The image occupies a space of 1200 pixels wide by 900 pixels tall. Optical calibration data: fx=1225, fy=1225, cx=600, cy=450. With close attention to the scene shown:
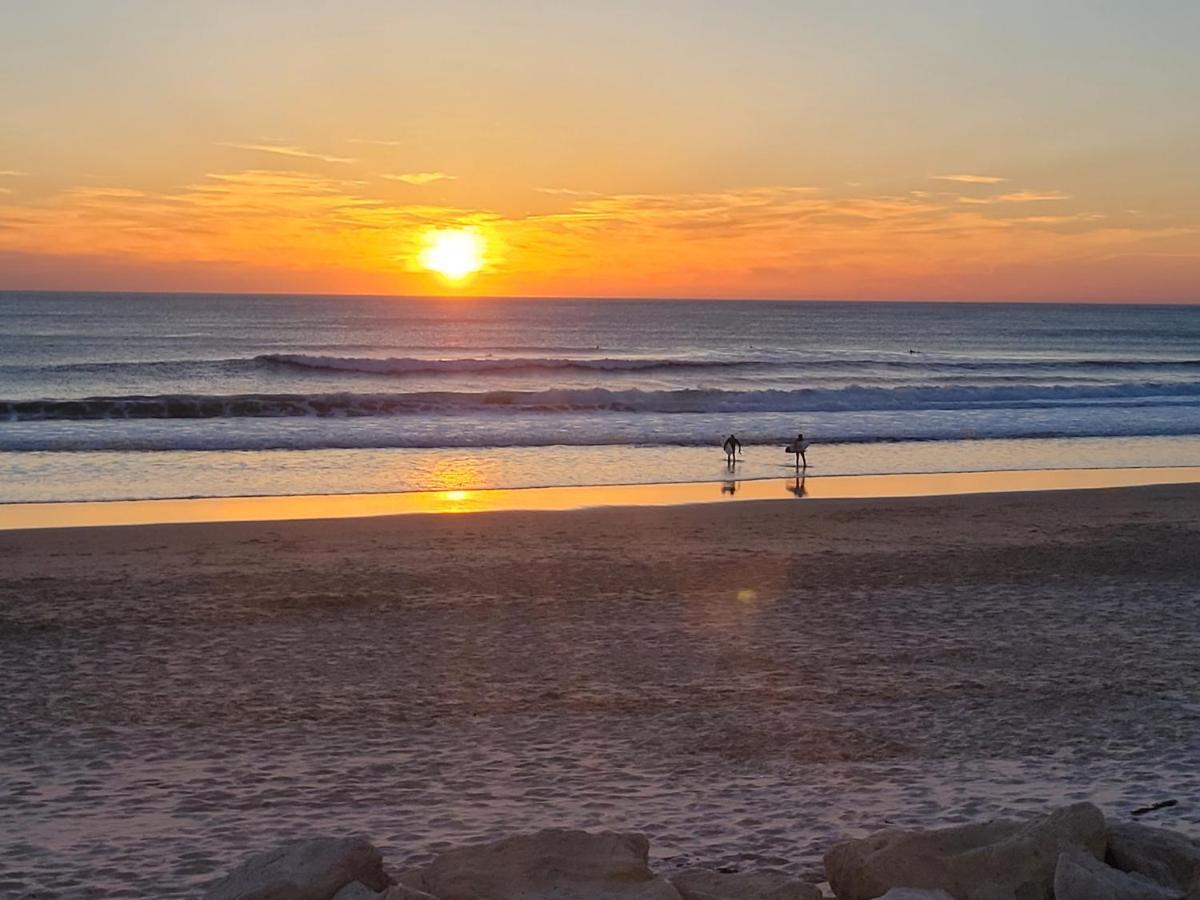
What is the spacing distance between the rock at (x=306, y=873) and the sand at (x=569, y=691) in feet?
2.78

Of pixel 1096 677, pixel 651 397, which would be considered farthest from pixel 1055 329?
pixel 1096 677

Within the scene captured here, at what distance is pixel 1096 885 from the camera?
5203 mm

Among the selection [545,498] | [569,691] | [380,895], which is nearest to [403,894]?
[380,895]

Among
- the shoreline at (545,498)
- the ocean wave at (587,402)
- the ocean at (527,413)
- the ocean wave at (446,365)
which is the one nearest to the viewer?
the shoreline at (545,498)

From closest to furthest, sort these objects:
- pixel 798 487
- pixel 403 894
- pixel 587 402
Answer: pixel 403 894 → pixel 798 487 → pixel 587 402

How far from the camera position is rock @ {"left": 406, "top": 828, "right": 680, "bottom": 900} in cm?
545

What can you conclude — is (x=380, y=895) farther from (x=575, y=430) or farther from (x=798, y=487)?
(x=575, y=430)

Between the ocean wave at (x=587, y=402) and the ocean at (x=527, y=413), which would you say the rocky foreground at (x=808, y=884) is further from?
the ocean wave at (x=587, y=402)

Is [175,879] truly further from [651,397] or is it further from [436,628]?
[651,397]

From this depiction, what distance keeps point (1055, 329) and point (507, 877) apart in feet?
416

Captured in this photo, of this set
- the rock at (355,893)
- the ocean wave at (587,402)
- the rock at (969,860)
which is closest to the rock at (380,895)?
the rock at (355,893)

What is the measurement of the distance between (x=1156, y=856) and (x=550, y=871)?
288cm

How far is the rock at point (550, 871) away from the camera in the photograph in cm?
545

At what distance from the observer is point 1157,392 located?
159 feet
